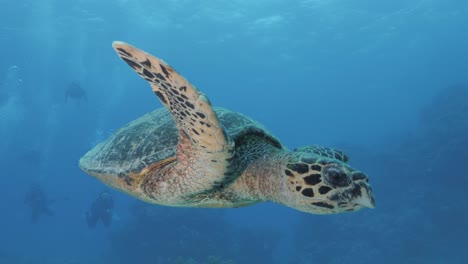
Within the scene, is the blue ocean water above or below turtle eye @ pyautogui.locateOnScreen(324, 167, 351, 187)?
above

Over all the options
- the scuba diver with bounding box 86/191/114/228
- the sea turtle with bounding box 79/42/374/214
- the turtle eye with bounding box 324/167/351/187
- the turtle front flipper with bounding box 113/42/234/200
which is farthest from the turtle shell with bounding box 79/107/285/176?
the scuba diver with bounding box 86/191/114/228

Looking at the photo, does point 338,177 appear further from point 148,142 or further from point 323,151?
point 148,142

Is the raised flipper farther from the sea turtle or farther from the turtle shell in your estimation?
the turtle shell

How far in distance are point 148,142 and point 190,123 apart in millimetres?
1220

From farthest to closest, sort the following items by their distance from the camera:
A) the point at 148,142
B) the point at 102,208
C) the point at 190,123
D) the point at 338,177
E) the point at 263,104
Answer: the point at 263,104 → the point at 102,208 → the point at 148,142 → the point at 338,177 → the point at 190,123

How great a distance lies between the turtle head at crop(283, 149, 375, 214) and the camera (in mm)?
2080

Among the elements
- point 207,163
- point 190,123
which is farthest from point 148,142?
point 190,123

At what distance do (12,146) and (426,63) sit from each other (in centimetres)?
6389

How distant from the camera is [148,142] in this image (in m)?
3.09

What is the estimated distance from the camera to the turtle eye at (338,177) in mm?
2104

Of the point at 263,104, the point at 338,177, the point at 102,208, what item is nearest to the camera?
the point at 338,177

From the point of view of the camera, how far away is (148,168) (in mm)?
2855

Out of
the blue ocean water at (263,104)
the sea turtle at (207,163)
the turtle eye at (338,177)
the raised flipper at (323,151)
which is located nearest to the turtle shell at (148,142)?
the sea turtle at (207,163)

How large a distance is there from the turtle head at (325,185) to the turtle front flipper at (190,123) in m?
0.47
